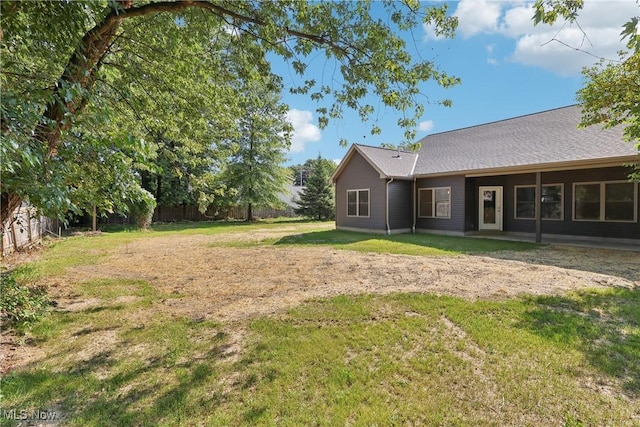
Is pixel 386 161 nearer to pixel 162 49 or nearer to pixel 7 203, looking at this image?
pixel 162 49

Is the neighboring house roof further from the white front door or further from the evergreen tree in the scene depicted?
the evergreen tree

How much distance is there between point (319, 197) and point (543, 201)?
1709 centimetres

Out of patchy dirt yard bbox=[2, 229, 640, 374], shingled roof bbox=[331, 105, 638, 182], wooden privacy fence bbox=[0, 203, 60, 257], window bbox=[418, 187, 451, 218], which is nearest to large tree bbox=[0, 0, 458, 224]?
patchy dirt yard bbox=[2, 229, 640, 374]

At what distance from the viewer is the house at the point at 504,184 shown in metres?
10.7

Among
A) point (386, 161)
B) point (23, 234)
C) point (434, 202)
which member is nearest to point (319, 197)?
point (386, 161)

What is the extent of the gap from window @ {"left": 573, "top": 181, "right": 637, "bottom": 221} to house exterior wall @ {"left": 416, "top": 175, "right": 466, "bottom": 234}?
3815 millimetres

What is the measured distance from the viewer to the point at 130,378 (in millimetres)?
2951

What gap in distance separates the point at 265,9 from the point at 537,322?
553 cm

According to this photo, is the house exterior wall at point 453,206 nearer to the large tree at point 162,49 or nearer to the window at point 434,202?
the window at point 434,202

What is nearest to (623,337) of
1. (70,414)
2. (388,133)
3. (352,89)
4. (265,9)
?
(388,133)

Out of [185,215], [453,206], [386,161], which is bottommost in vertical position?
[185,215]
